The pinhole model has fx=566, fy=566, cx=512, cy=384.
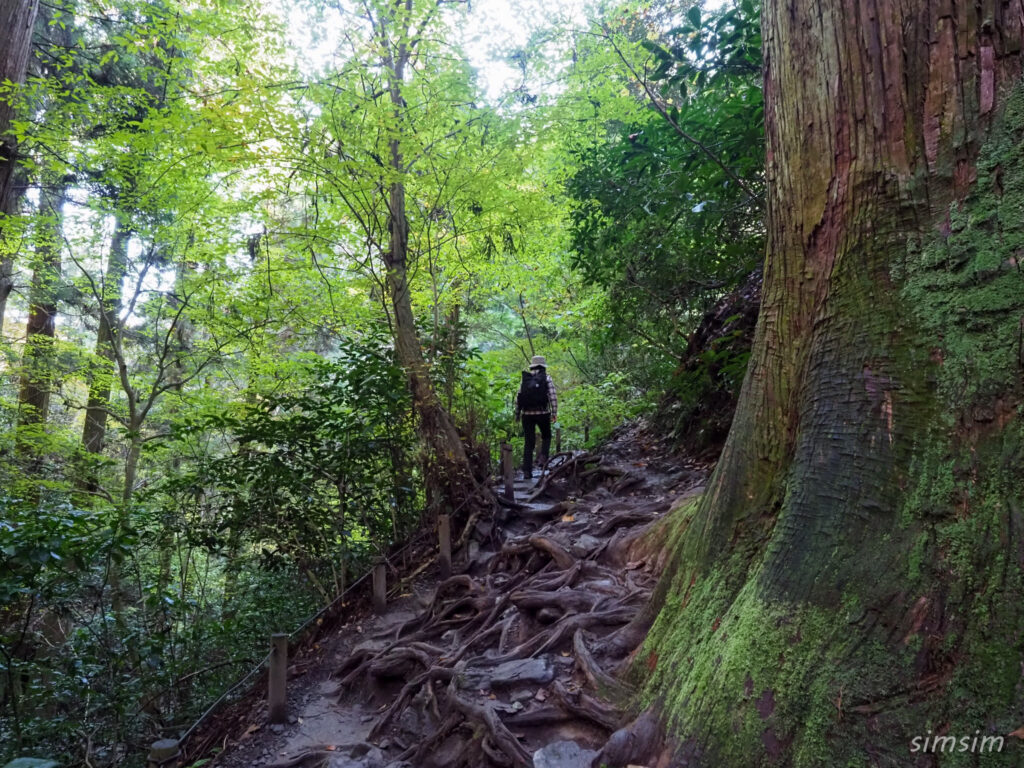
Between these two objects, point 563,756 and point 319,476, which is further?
point 319,476

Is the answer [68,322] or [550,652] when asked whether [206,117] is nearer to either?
[550,652]

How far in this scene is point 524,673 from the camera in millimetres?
3748

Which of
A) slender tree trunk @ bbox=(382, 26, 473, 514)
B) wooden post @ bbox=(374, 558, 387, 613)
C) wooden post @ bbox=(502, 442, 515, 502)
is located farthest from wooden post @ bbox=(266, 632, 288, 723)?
wooden post @ bbox=(502, 442, 515, 502)

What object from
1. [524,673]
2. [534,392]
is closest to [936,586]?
[524,673]

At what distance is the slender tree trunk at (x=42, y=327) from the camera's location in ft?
34.9

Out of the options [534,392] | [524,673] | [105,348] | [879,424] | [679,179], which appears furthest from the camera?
[105,348]

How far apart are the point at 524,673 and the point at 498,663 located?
42 cm

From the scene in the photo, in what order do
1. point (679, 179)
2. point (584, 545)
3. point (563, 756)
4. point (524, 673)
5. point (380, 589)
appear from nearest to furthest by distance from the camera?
point (563, 756) < point (524, 673) < point (584, 545) < point (679, 179) < point (380, 589)

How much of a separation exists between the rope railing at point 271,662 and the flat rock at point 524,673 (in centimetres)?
194

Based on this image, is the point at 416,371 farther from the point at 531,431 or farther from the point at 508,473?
the point at 531,431

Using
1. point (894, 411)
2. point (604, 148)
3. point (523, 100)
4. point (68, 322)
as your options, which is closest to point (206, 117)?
point (523, 100)

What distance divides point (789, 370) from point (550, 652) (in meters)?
2.55

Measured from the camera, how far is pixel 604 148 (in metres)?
7.61

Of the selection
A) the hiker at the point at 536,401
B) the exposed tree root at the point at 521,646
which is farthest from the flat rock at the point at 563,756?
the hiker at the point at 536,401
